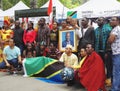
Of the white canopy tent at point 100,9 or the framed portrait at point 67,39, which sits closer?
the framed portrait at point 67,39

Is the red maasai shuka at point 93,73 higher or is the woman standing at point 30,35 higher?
the woman standing at point 30,35

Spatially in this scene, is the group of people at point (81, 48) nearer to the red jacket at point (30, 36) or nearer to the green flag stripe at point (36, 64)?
the red jacket at point (30, 36)

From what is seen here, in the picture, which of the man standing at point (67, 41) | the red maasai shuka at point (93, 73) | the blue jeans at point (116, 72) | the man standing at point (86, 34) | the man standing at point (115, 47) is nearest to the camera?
the man standing at point (115, 47)

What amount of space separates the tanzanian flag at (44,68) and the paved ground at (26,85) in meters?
0.31

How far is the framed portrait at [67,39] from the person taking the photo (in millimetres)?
10977

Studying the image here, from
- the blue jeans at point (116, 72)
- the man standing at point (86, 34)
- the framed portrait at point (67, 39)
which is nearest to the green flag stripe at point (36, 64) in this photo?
the framed portrait at point (67, 39)

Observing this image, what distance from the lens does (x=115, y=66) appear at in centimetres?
809

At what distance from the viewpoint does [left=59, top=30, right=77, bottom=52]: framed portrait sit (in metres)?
11.0

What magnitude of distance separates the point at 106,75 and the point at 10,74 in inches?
151

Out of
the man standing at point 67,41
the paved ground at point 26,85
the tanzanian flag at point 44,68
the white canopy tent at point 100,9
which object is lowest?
the paved ground at point 26,85

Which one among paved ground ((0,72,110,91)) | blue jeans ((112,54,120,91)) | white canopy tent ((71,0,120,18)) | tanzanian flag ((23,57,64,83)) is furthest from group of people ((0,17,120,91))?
white canopy tent ((71,0,120,18))

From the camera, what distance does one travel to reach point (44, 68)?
35.4 feet

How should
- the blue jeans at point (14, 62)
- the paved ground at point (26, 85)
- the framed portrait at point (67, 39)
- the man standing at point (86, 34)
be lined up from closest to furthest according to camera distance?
the paved ground at point (26, 85)
the man standing at point (86, 34)
the framed portrait at point (67, 39)
the blue jeans at point (14, 62)

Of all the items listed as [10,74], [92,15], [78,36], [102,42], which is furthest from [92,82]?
[92,15]
